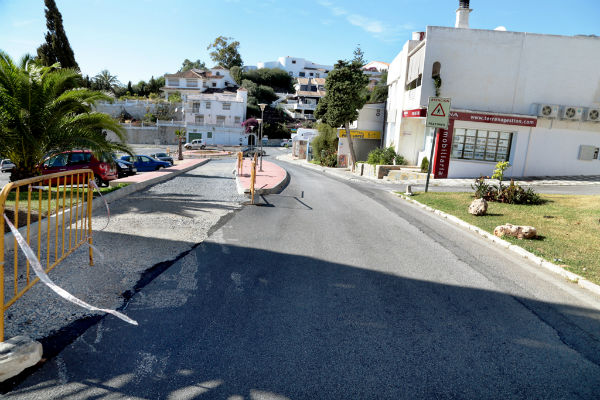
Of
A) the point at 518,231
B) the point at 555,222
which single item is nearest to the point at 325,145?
the point at 555,222

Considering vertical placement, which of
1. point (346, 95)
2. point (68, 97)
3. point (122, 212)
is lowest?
point (122, 212)

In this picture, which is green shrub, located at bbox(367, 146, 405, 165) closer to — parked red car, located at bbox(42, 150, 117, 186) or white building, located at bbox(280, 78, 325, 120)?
parked red car, located at bbox(42, 150, 117, 186)

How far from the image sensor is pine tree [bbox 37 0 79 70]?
1475 inches

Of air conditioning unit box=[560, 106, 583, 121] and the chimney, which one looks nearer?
air conditioning unit box=[560, 106, 583, 121]

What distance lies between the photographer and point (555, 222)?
10969mm

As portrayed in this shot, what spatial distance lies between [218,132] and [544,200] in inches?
2505

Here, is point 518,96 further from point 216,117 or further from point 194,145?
point 216,117

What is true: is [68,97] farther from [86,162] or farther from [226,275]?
[226,275]

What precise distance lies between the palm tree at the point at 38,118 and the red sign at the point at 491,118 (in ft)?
62.2

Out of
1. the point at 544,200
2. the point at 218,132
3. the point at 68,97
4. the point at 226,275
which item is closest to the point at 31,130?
the point at 68,97

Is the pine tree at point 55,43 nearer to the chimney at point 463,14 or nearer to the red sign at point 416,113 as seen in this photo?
the red sign at point 416,113

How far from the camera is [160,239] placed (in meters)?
8.24

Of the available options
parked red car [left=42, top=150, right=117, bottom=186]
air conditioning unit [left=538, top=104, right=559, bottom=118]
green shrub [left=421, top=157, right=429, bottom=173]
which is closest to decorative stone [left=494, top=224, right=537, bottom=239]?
parked red car [left=42, top=150, right=117, bottom=186]

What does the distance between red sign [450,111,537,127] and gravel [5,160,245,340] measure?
1549 cm
